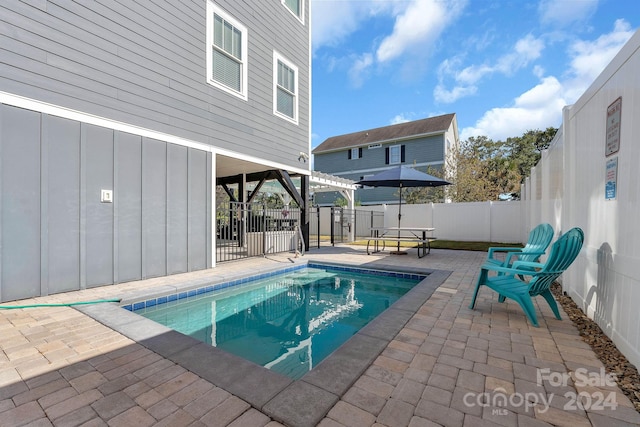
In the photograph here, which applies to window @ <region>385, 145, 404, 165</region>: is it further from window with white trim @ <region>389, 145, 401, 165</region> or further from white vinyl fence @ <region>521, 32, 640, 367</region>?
white vinyl fence @ <region>521, 32, 640, 367</region>

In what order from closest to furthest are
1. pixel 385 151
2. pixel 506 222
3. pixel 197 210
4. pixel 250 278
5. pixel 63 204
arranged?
pixel 63 204
pixel 250 278
pixel 197 210
pixel 506 222
pixel 385 151

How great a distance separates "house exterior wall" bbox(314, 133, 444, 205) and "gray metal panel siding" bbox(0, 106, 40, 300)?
18103 mm

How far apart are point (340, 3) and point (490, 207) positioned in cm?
1028

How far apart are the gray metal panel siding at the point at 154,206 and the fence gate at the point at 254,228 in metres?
2.01

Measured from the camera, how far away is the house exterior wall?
61.6 feet

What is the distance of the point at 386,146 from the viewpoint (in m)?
20.7

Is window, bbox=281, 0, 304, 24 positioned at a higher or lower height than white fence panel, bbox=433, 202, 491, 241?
higher

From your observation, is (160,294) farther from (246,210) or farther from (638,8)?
(638,8)

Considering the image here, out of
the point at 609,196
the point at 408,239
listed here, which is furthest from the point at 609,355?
the point at 408,239

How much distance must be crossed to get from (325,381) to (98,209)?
456 cm

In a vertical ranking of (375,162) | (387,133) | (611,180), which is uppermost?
(387,133)

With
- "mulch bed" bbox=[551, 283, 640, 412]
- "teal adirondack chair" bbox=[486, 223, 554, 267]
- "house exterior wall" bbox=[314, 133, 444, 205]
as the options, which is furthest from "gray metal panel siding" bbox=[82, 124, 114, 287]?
"house exterior wall" bbox=[314, 133, 444, 205]

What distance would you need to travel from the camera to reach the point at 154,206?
17.3 ft

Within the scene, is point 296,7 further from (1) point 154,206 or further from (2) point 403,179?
(1) point 154,206
